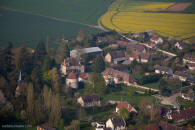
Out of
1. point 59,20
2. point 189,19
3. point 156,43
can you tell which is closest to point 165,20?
point 189,19

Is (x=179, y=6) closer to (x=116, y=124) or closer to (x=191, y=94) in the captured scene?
(x=191, y=94)

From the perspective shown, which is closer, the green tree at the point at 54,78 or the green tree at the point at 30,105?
the green tree at the point at 30,105

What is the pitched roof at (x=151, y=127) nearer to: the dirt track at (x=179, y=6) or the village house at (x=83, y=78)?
the village house at (x=83, y=78)

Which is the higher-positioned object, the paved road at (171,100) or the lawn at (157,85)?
the lawn at (157,85)

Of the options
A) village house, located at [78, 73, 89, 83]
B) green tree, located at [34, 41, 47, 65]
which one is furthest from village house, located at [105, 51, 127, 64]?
green tree, located at [34, 41, 47, 65]

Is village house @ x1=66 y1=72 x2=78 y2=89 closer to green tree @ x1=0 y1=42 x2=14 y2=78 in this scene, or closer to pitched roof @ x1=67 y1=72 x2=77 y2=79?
pitched roof @ x1=67 y1=72 x2=77 y2=79

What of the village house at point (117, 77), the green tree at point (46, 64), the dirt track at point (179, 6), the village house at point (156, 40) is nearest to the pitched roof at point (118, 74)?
the village house at point (117, 77)

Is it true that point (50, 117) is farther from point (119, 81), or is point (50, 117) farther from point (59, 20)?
point (59, 20)
